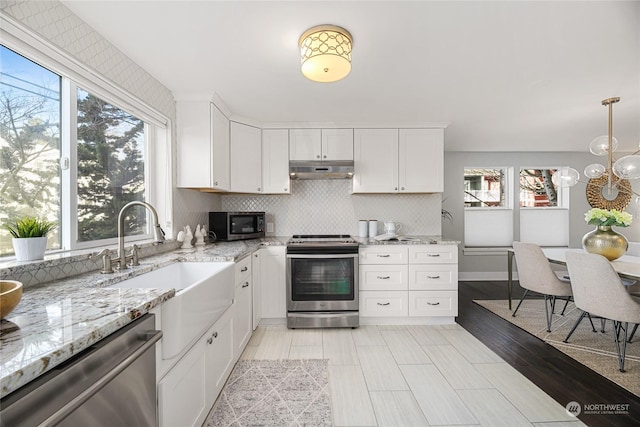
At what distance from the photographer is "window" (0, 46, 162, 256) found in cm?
130

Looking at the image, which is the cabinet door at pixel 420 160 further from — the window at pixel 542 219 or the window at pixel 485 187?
the window at pixel 542 219

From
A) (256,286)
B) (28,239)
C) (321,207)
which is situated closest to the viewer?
(28,239)

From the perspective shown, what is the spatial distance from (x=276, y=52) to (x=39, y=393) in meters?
1.93

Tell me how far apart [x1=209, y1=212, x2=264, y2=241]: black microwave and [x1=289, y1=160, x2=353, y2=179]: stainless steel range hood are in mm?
703

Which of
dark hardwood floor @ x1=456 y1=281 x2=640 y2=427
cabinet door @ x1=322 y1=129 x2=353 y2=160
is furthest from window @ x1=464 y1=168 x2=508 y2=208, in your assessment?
cabinet door @ x1=322 y1=129 x2=353 y2=160

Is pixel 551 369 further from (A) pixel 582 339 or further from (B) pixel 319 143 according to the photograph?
(B) pixel 319 143

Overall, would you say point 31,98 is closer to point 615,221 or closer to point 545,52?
point 545,52

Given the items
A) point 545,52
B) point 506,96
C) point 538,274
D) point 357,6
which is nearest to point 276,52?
point 357,6

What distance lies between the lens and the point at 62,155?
1561mm

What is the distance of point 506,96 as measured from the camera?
252cm

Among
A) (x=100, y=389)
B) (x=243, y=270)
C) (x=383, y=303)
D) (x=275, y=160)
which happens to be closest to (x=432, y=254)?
(x=383, y=303)

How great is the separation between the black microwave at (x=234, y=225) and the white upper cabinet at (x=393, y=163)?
1.29 meters

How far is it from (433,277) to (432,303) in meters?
0.28

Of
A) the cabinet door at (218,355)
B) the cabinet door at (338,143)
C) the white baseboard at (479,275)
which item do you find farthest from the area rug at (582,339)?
the cabinet door at (218,355)
